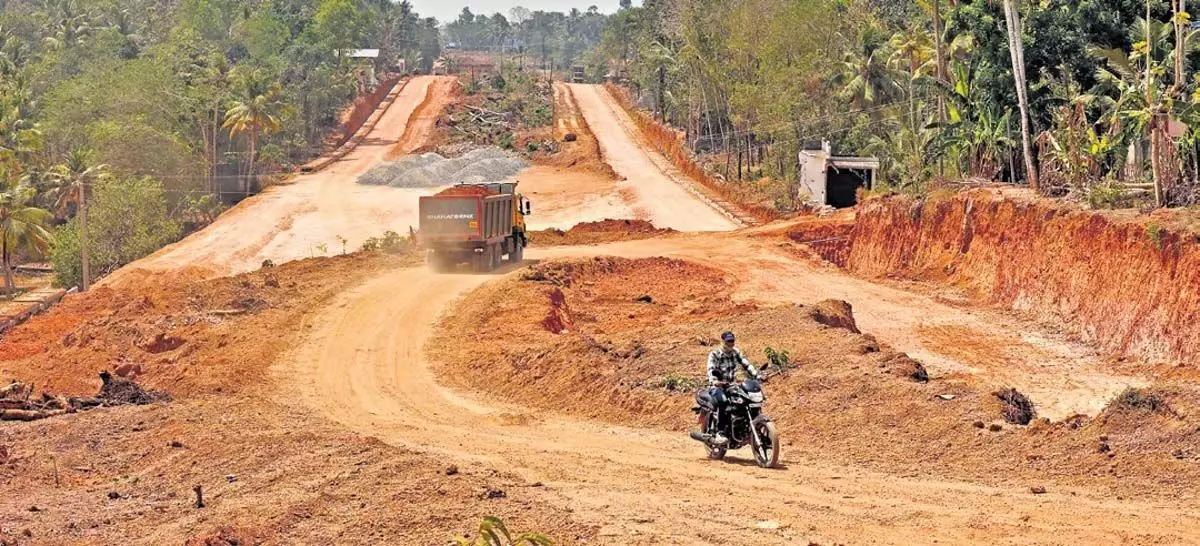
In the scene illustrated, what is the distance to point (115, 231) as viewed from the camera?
226ft

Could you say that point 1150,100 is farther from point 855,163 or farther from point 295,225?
point 295,225

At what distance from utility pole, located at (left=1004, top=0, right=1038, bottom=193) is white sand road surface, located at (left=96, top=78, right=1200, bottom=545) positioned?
19.0ft

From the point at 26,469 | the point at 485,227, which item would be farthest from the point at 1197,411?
the point at 485,227

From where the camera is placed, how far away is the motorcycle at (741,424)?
714 inches

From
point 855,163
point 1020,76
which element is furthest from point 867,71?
point 1020,76

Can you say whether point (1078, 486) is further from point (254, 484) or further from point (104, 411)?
point (104, 411)

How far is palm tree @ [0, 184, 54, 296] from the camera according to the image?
6800cm

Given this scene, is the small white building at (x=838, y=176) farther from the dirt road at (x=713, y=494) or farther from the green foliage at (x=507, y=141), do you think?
the green foliage at (x=507, y=141)

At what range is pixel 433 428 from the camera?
2381 centimetres

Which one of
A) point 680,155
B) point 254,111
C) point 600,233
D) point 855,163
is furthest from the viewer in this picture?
point 680,155

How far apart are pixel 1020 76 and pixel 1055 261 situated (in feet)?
25.5

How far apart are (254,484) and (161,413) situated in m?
7.75

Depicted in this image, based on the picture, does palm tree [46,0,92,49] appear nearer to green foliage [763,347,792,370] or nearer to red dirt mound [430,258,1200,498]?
red dirt mound [430,258,1200,498]

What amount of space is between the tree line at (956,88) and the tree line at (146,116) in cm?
2817
